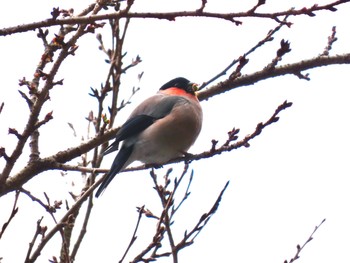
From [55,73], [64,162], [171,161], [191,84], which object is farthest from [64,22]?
[191,84]

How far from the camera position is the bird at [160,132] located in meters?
5.18

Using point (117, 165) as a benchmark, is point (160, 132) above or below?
above

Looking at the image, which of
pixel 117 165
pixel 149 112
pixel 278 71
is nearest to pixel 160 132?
pixel 149 112

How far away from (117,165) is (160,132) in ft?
1.87

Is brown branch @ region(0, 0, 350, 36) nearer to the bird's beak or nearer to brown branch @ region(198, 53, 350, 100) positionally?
brown branch @ region(198, 53, 350, 100)

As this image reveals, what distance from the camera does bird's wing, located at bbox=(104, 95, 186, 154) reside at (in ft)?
17.2

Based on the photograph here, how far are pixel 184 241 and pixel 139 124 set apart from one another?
2060 millimetres

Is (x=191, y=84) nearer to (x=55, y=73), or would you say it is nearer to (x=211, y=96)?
(x=211, y=96)

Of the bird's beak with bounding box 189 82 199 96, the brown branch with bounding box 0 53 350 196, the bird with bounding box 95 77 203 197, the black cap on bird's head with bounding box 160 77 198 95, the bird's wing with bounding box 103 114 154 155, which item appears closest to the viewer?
the brown branch with bounding box 0 53 350 196

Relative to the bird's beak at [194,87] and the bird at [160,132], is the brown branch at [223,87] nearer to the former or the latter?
the bird at [160,132]

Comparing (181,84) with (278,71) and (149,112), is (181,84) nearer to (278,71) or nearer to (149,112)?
(149,112)

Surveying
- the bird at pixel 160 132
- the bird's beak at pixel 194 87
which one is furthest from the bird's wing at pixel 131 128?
the bird's beak at pixel 194 87

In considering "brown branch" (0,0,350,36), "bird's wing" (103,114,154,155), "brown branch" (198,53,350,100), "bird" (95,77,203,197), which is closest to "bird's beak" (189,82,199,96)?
"bird" (95,77,203,197)

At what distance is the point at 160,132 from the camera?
17.3ft
